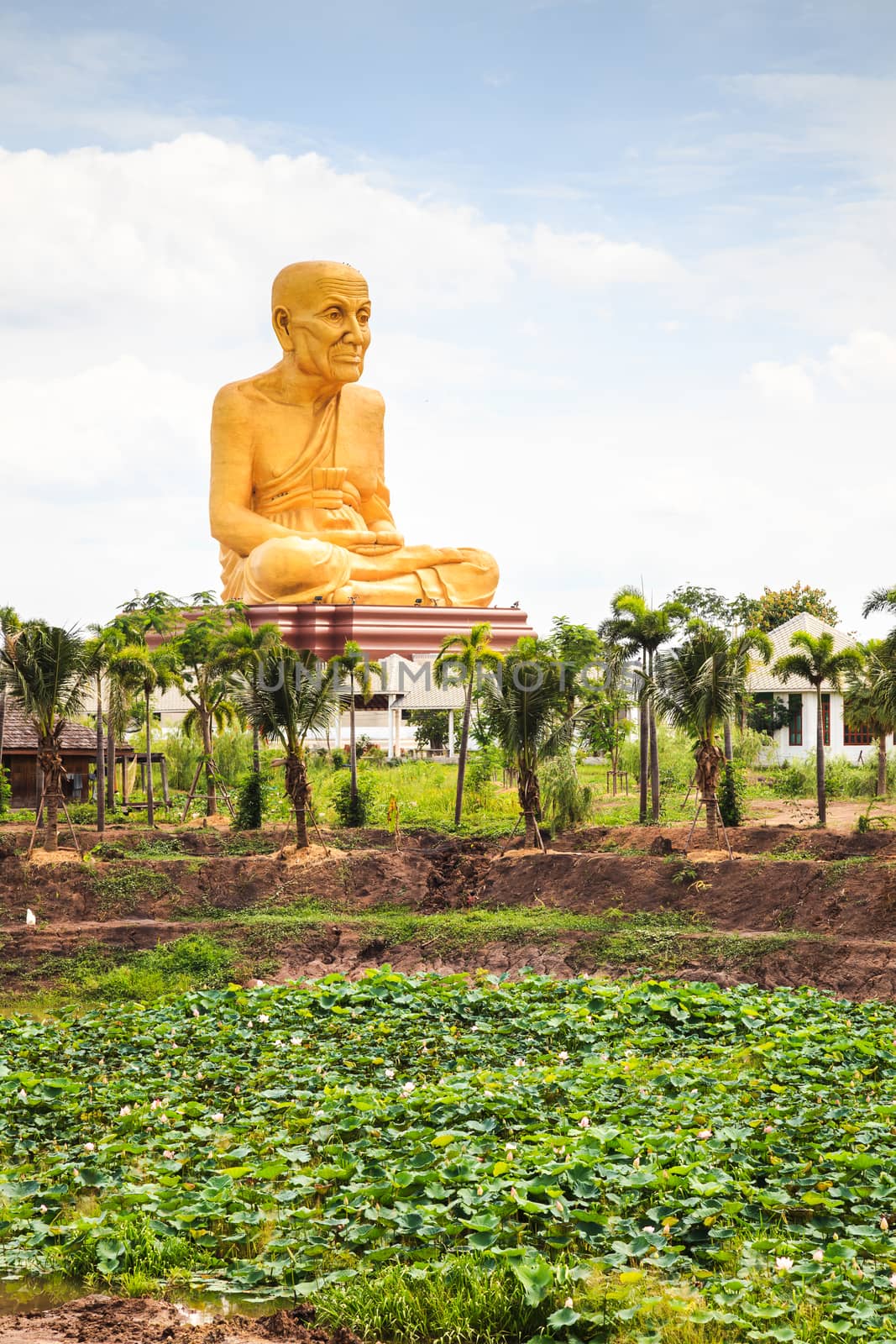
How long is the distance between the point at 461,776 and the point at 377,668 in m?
5.95

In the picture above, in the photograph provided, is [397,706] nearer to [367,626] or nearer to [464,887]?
[367,626]

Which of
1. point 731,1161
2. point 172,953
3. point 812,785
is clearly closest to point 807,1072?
point 731,1161

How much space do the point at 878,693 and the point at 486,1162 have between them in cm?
1266

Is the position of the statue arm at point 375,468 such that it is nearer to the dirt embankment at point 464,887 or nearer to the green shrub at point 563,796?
the green shrub at point 563,796

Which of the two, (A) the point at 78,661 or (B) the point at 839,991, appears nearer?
(B) the point at 839,991

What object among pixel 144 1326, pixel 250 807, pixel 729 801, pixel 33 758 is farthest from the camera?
pixel 33 758

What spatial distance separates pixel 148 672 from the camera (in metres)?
23.2

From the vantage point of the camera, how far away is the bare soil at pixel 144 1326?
661 cm

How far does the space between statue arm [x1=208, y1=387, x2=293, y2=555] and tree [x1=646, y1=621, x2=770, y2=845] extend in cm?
1853

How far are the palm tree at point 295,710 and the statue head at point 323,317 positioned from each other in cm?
1674

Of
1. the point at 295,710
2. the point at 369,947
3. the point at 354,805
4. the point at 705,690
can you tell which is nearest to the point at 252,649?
the point at 354,805

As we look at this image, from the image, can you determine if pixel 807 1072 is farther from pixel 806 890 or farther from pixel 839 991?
pixel 806 890

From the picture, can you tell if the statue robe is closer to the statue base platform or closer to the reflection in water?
the statue base platform

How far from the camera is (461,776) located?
72.8 ft
